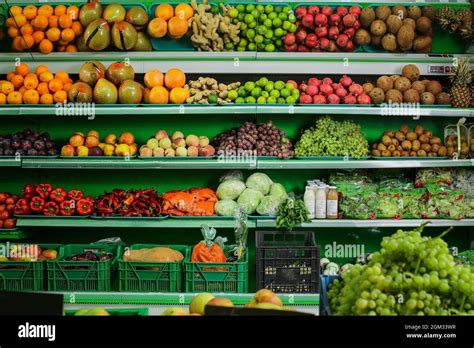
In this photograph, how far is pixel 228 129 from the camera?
17.6 ft

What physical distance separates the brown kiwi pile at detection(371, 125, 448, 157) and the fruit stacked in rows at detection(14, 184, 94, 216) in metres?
2.46

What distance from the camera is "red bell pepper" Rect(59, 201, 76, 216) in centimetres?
493

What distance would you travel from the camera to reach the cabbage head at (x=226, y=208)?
16.1 ft

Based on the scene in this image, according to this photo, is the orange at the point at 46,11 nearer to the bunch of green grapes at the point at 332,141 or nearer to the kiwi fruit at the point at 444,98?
the bunch of green grapes at the point at 332,141

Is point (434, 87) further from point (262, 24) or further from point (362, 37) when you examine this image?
point (262, 24)

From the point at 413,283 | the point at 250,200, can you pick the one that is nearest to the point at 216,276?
the point at 250,200

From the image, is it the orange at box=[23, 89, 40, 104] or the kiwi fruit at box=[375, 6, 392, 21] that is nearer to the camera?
the orange at box=[23, 89, 40, 104]

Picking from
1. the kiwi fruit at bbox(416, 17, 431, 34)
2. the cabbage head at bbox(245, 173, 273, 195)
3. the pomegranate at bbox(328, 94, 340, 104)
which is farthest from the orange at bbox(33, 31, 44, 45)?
the kiwi fruit at bbox(416, 17, 431, 34)

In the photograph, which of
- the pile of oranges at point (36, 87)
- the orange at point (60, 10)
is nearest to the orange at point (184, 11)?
the orange at point (60, 10)

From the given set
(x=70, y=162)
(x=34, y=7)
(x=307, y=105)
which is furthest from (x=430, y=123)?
(x=34, y=7)

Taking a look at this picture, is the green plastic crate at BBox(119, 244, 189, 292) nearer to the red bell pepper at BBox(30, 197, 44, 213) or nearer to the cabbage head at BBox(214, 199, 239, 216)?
the cabbage head at BBox(214, 199, 239, 216)
